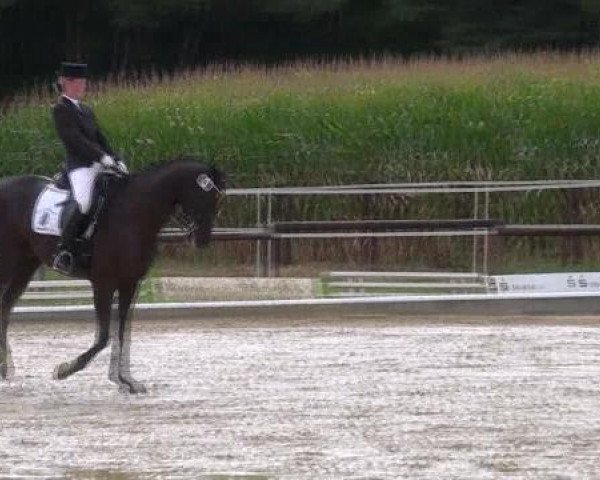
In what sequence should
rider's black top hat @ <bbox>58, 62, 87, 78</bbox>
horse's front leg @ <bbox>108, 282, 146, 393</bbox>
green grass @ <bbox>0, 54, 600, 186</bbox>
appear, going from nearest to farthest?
horse's front leg @ <bbox>108, 282, 146, 393</bbox> < rider's black top hat @ <bbox>58, 62, 87, 78</bbox> < green grass @ <bbox>0, 54, 600, 186</bbox>

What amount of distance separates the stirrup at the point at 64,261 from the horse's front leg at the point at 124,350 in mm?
468

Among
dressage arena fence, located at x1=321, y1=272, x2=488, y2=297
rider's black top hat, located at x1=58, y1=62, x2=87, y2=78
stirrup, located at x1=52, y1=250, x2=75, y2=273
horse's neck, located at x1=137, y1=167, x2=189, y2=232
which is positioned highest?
rider's black top hat, located at x1=58, y1=62, x2=87, y2=78

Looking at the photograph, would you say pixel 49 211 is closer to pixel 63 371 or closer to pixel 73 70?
pixel 73 70

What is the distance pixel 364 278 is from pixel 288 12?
1635 centimetres

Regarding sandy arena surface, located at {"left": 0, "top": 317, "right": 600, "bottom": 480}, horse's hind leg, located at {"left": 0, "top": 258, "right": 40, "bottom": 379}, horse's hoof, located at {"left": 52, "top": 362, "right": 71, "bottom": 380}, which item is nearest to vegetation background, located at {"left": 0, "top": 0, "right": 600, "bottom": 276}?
sandy arena surface, located at {"left": 0, "top": 317, "right": 600, "bottom": 480}

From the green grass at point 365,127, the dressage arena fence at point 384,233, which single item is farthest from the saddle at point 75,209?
the green grass at point 365,127

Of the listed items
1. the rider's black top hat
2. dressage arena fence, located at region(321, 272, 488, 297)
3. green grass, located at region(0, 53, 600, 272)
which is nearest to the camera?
the rider's black top hat

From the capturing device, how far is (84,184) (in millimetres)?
11031

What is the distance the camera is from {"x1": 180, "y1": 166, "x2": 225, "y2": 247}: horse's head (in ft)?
34.9

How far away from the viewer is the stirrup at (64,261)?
11070 mm

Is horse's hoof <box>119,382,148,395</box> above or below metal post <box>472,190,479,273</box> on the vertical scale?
above

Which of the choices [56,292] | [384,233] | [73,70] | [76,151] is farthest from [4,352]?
[384,233]

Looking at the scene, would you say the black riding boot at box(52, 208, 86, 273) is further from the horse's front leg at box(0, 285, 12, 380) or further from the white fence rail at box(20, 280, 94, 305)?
the white fence rail at box(20, 280, 94, 305)

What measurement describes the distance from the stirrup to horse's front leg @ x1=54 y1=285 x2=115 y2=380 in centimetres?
28
